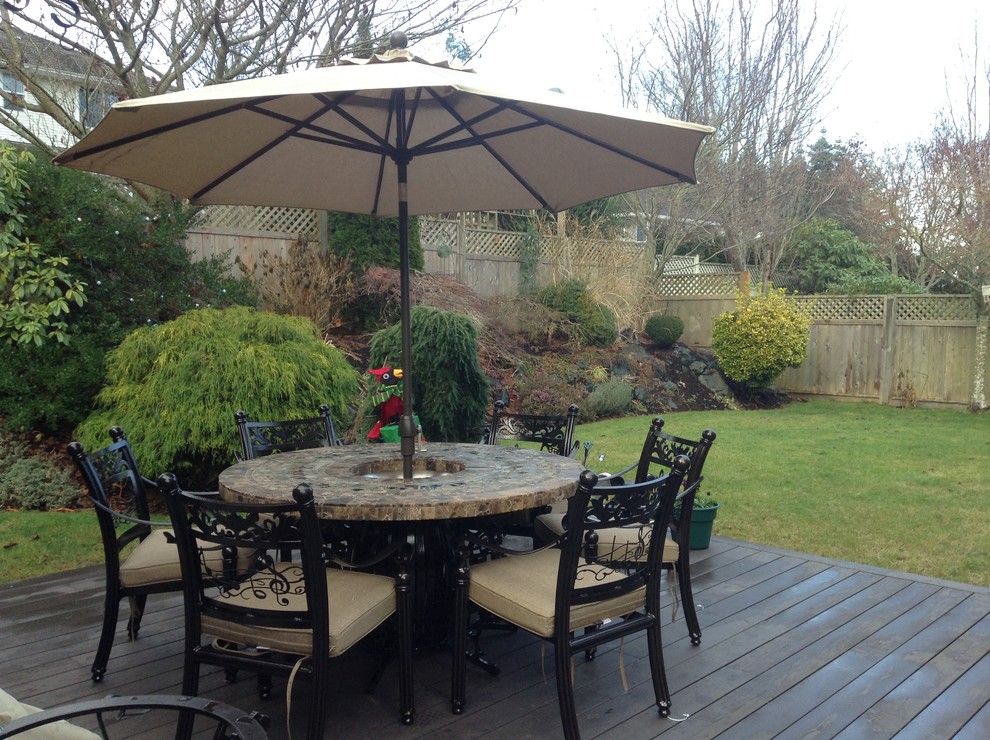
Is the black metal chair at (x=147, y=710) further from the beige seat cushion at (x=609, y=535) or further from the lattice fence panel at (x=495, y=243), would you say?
the lattice fence panel at (x=495, y=243)

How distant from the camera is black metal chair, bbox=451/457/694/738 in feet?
7.33

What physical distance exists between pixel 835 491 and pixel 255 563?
17.5 feet

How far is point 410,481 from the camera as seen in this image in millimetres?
2793

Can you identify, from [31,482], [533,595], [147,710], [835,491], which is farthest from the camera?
[835,491]

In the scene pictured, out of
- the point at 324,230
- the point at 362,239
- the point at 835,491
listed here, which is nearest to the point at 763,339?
the point at 835,491

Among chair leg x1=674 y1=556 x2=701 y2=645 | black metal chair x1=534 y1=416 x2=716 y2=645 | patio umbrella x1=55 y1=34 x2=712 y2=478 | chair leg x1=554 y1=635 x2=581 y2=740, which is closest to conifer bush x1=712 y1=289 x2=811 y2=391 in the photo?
patio umbrella x1=55 y1=34 x2=712 y2=478

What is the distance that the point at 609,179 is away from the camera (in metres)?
3.45

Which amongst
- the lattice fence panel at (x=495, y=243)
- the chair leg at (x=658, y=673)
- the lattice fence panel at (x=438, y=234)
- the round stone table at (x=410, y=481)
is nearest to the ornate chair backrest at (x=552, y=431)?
the round stone table at (x=410, y=481)

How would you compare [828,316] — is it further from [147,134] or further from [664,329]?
[147,134]

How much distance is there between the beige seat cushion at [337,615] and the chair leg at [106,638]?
0.63 meters

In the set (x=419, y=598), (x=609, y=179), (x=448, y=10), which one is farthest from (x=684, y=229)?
(x=419, y=598)

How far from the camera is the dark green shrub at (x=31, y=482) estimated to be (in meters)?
5.25

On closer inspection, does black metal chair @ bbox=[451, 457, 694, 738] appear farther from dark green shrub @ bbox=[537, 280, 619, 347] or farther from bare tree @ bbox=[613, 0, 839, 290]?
bare tree @ bbox=[613, 0, 839, 290]

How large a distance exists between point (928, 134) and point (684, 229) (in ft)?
14.5
